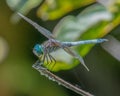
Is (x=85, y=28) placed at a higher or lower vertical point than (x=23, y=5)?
lower

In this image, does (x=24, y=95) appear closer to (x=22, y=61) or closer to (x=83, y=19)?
(x=22, y=61)

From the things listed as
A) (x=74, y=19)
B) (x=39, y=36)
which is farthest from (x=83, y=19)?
(x=39, y=36)

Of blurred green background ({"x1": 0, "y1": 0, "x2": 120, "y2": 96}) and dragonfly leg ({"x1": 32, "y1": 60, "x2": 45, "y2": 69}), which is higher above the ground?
dragonfly leg ({"x1": 32, "y1": 60, "x2": 45, "y2": 69})

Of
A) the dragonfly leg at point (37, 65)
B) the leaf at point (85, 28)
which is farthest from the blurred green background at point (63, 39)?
the dragonfly leg at point (37, 65)

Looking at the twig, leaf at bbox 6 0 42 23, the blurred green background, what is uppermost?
leaf at bbox 6 0 42 23

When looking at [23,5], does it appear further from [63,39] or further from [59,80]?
[59,80]

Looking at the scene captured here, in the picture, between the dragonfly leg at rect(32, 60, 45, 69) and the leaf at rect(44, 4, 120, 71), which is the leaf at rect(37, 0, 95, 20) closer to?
the leaf at rect(44, 4, 120, 71)

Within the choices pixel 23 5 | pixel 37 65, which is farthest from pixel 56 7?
pixel 37 65

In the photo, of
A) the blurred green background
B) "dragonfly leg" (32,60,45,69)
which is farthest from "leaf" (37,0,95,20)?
"dragonfly leg" (32,60,45,69)
